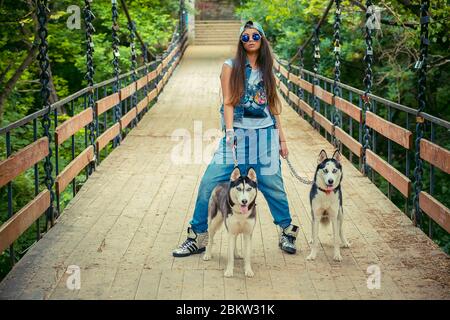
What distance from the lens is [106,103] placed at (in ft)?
37.3

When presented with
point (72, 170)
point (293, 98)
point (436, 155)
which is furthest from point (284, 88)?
point (436, 155)

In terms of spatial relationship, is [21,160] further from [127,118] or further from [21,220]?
[127,118]

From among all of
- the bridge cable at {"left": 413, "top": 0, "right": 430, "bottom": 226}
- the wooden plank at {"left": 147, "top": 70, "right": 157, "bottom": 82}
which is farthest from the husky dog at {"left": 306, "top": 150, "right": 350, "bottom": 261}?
the wooden plank at {"left": 147, "top": 70, "right": 157, "bottom": 82}

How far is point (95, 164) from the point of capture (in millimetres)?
10438

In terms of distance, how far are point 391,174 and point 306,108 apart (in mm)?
8011

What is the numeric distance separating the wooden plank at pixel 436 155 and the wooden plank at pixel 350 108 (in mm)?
3412

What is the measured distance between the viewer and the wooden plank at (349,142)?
34.1ft

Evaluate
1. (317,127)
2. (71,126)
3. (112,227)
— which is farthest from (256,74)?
(317,127)

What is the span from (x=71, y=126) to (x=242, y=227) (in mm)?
3633

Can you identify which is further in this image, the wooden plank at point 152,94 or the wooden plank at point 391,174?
the wooden plank at point 152,94

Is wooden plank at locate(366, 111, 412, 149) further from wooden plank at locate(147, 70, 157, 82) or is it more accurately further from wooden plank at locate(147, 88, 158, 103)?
wooden plank at locate(147, 70, 157, 82)

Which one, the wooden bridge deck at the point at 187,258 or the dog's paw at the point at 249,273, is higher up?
the dog's paw at the point at 249,273

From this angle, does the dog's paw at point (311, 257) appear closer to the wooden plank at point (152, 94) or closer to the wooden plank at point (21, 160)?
the wooden plank at point (21, 160)

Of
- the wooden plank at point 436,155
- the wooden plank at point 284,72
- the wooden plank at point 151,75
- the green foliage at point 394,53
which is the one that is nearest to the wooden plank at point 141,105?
the wooden plank at point 151,75
